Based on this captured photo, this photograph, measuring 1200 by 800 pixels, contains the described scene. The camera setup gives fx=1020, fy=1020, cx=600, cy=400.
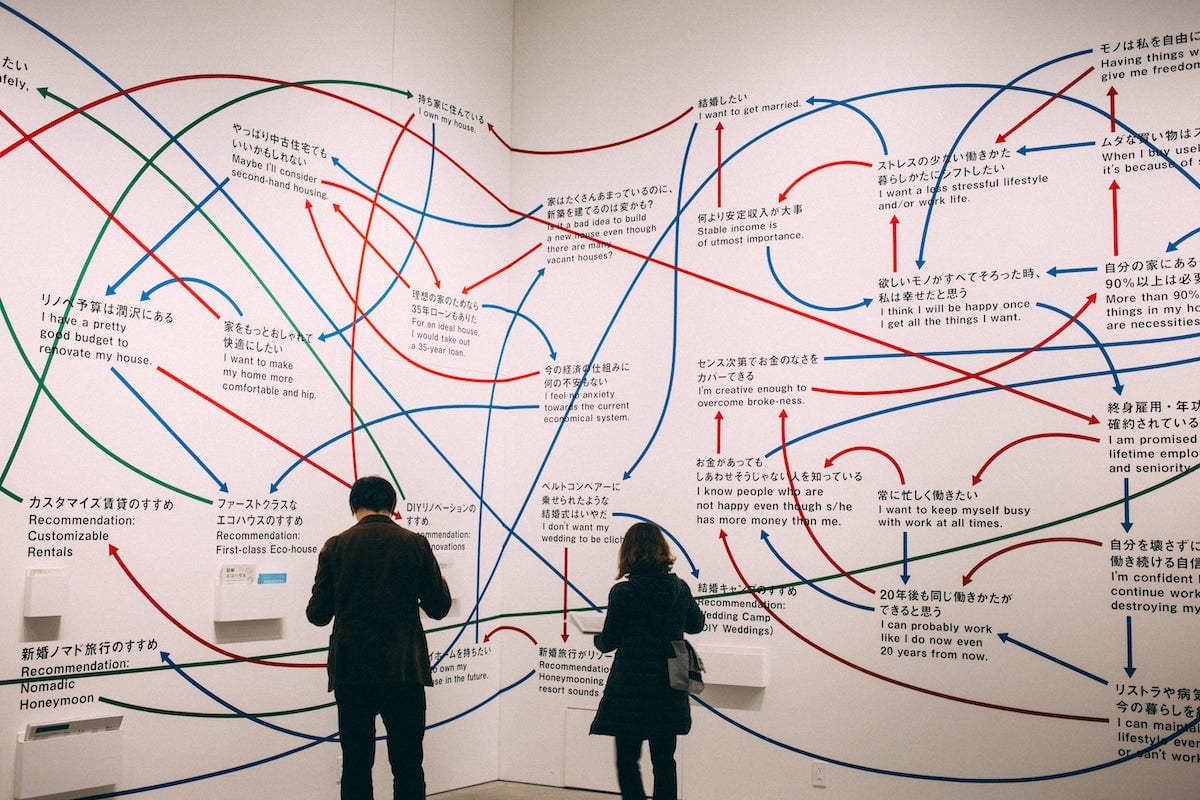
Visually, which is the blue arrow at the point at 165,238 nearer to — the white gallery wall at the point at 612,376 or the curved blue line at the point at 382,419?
the white gallery wall at the point at 612,376

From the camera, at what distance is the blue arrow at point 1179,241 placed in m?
4.27

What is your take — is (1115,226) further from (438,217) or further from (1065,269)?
(438,217)

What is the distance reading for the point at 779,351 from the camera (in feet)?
16.4

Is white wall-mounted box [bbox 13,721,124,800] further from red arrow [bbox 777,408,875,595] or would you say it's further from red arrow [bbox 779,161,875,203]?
red arrow [bbox 779,161,875,203]

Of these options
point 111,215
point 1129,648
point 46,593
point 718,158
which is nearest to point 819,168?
point 718,158

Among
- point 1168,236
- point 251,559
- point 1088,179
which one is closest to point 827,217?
point 1088,179

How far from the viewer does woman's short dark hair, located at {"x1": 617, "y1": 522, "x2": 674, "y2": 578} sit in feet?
13.3

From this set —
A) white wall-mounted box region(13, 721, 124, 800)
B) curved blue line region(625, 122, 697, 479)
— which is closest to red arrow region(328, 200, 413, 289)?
curved blue line region(625, 122, 697, 479)

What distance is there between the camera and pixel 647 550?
405 cm

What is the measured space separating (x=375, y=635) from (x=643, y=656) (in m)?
1.03

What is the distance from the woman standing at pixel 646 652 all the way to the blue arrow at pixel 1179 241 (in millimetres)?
2478

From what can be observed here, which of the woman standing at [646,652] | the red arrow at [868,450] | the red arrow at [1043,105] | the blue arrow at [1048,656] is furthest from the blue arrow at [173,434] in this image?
the red arrow at [1043,105]

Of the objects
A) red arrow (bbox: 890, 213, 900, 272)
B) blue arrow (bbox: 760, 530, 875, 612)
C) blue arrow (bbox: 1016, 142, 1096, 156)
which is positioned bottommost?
blue arrow (bbox: 760, 530, 875, 612)

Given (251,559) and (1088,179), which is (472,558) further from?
(1088,179)
